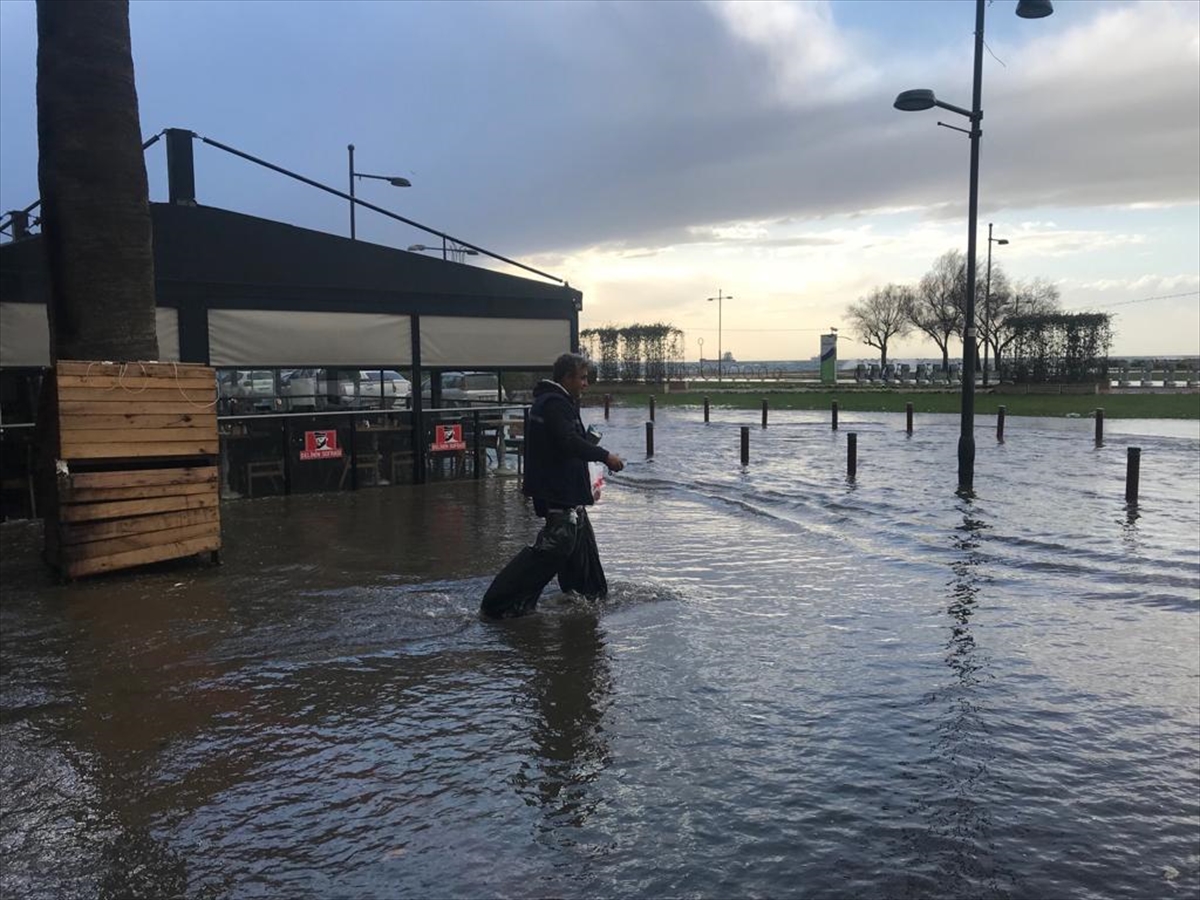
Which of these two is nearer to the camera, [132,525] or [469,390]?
[132,525]

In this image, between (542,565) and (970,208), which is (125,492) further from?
(970,208)

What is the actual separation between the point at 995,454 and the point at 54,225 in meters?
18.7

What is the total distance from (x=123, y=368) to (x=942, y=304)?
225 ft

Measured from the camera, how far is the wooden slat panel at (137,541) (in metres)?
7.63

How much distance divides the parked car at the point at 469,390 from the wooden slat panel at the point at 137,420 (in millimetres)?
8680

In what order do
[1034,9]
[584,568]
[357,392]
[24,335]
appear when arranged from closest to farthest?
[584,568] < [24,335] < [1034,9] < [357,392]

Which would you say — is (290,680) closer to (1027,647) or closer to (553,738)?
(553,738)

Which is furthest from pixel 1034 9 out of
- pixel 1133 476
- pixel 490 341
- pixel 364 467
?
pixel 364 467

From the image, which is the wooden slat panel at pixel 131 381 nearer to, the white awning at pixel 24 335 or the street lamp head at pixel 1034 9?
the white awning at pixel 24 335

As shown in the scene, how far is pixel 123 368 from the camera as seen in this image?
788cm

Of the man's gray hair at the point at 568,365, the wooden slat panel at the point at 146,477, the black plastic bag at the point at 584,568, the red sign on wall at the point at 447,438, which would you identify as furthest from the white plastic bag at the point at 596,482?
the red sign on wall at the point at 447,438

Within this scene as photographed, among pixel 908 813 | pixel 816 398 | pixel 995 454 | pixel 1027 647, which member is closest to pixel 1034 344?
pixel 816 398

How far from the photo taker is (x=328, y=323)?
14172 mm

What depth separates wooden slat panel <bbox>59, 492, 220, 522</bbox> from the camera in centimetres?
760
